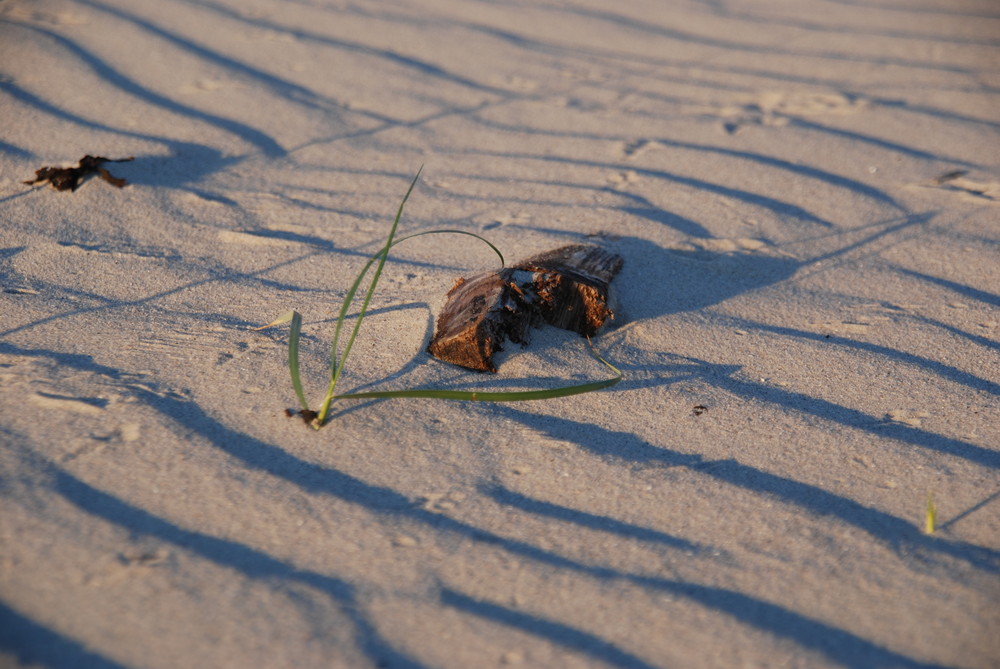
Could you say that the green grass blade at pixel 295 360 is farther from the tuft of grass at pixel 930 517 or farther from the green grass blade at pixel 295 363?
the tuft of grass at pixel 930 517

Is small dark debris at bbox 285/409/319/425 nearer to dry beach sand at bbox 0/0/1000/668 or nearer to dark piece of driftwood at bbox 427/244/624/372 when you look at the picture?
dry beach sand at bbox 0/0/1000/668

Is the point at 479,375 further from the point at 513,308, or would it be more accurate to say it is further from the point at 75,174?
the point at 75,174

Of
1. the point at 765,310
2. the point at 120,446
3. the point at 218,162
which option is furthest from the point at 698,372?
the point at 218,162

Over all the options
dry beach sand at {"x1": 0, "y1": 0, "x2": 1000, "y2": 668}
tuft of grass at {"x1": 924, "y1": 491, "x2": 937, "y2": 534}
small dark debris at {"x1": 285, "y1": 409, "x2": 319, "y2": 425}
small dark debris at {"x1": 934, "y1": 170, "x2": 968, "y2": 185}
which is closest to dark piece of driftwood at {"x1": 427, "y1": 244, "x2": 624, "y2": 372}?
dry beach sand at {"x1": 0, "y1": 0, "x2": 1000, "y2": 668}

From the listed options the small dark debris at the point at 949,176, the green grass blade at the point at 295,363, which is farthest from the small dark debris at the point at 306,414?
the small dark debris at the point at 949,176

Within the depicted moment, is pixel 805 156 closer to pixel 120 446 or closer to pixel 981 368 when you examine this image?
pixel 981 368

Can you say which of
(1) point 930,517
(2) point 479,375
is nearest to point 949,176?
(1) point 930,517

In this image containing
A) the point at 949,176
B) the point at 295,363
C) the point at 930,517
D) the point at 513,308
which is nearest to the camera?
the point at 930,517
